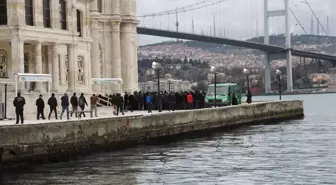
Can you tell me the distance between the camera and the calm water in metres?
19.5

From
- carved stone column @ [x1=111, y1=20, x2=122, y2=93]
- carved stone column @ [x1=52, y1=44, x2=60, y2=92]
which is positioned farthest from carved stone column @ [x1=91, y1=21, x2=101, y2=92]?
carved stone column @ [x1=52, y1=44, x2=60, y2=92]

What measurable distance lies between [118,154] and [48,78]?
26.7ft

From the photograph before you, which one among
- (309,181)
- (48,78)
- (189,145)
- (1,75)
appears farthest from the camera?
(1,75)

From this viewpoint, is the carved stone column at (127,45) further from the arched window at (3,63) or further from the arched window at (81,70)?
the arched window at (3,63)

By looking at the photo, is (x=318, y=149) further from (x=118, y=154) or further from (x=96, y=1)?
(x=96, y=1)

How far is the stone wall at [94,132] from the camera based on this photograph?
23.1 m

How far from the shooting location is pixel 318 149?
87.9 feet

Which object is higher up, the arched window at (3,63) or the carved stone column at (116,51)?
the carved stone column at (116,51)

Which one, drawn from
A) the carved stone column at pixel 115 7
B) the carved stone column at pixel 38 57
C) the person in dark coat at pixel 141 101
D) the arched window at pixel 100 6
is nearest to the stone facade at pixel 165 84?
the carved stone column at pixel 115 7

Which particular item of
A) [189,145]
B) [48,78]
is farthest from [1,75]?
[189,145]

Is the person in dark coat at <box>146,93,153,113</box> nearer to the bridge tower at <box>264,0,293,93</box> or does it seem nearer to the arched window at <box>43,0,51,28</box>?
the arched window at <box>43,0,51,28</box>

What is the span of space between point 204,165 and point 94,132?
595 centimetres

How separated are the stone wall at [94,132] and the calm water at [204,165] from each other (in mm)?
878

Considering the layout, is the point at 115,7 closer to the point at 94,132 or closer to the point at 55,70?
the point at 55,70
